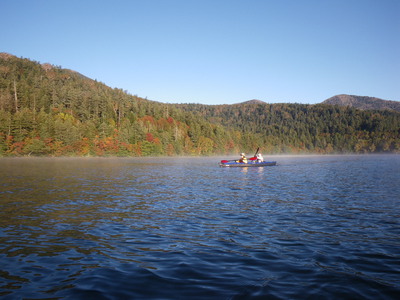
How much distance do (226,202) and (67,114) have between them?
12682cm

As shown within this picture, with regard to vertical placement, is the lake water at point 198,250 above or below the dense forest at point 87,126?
below

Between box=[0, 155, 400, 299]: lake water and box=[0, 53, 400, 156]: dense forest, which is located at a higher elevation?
box=[0, 53, 400, 156]: dense forest

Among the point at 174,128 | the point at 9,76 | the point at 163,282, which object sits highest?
the point at 9,76

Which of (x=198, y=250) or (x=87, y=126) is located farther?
(x=87, y=126)

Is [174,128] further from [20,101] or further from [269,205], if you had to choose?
[269,205]

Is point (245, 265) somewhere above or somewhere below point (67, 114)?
below

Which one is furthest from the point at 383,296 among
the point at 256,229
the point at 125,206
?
the point at 125,206

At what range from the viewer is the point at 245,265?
942cm

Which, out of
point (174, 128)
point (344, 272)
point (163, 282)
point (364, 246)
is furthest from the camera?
point (174, 128)

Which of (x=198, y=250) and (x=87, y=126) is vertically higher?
(x=87, y=126)

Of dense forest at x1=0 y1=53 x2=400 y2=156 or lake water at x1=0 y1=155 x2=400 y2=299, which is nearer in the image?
lake water at x1=0 y1=155 x2=400 y2=299

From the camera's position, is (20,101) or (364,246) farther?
(20,101)

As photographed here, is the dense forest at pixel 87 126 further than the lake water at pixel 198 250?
Yes

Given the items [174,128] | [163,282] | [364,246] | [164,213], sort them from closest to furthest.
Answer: [163,282] → [364,246] → [164,213] → [174,128]
